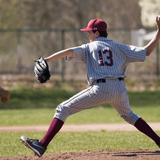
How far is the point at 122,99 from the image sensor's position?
30.6ft

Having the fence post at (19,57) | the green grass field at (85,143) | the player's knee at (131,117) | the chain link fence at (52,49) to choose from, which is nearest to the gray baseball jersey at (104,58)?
the player's knee at (131,117)

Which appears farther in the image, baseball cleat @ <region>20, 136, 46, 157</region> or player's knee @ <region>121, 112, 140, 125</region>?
player's knee @ <region>121, 112, 140, 125</region>

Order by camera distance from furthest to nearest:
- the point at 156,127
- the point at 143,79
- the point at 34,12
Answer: the point at 34,12
the point at 143,79
the point at 156,127

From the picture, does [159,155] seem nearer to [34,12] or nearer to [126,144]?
[126,144]

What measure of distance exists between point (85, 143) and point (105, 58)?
284 centimetres

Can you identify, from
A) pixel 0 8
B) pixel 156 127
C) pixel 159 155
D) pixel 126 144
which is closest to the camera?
pixel 159 155

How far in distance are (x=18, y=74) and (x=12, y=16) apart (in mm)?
7103

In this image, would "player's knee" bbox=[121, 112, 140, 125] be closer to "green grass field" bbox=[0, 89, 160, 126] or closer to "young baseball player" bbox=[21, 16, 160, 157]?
"young baseball player" bbox=[21, 16, 160, 157]

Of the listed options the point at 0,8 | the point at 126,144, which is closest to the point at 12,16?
the point at 0,8

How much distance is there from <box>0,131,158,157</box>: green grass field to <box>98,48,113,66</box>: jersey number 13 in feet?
5.60

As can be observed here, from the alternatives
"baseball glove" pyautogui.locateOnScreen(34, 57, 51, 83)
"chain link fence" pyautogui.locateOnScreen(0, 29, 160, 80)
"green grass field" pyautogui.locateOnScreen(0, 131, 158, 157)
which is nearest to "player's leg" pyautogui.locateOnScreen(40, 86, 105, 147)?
"baseball glove" pyautogui.locateOnScreen(34, 57, 51, 83)

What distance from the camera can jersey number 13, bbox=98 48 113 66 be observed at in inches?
362

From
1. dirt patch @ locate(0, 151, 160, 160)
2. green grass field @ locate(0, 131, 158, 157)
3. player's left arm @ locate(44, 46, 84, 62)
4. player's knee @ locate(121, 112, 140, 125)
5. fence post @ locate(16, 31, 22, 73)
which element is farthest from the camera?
fence post @ locate(16, 31, 22, 73)

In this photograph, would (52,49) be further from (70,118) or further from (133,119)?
(133,119)
